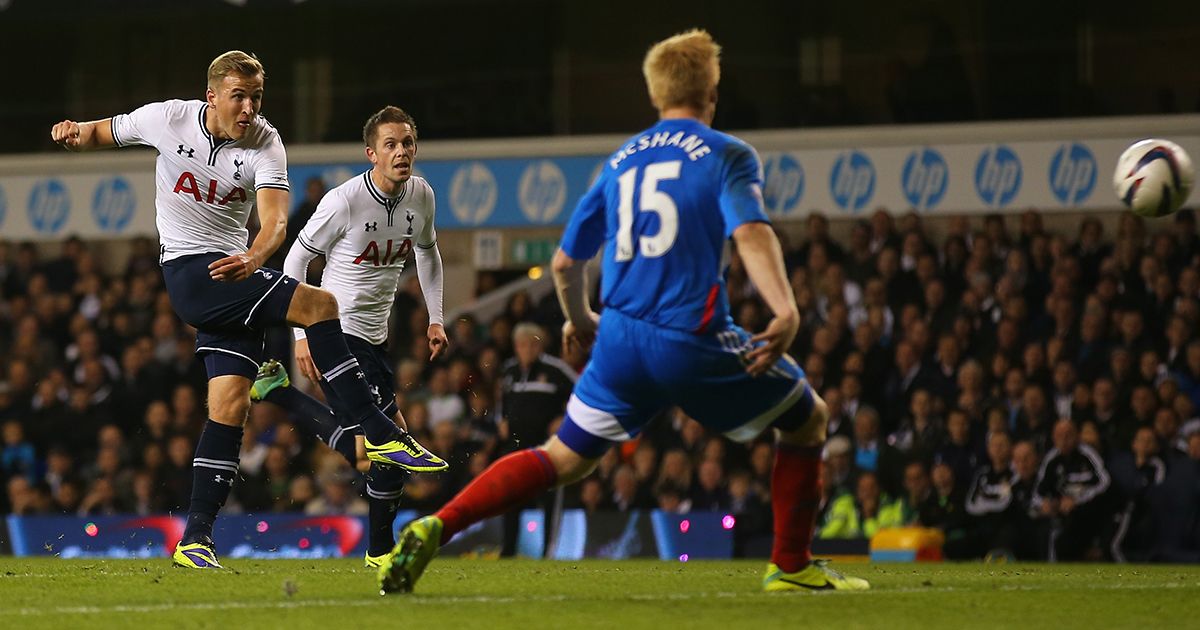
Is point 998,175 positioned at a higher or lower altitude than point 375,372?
higher

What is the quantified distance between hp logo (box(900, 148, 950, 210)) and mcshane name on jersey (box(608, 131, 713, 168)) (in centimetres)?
1081

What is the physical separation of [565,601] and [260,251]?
2422 mm

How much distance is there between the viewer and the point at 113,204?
64.9 ft

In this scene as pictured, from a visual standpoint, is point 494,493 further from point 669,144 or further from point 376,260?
point 376,260

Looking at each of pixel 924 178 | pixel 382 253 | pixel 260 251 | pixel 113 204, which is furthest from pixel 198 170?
pixel 113 204

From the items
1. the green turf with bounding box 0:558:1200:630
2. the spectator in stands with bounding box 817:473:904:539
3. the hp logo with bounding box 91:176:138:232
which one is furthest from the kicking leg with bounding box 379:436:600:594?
the hp logo with bounding box 91:176:138:232

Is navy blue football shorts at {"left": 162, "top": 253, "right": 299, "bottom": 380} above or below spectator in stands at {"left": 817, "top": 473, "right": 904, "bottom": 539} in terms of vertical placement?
above

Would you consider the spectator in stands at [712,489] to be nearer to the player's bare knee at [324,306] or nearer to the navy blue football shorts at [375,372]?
the navy blue football shorts at [375,372]

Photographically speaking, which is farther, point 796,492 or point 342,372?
point 342,372

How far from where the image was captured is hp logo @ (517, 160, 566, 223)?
1820 centimetres

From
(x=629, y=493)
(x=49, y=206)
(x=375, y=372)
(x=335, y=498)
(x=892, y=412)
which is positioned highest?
(x=49, y=206)

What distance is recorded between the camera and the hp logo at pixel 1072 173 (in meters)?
16.5

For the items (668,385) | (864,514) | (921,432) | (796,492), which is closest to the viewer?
(668,385)

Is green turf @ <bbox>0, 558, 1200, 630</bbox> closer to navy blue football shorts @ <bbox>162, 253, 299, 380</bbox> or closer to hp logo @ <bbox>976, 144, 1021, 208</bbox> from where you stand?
navy blue football shorts @ <bbox>162, 253, 299, 380</bbox>
